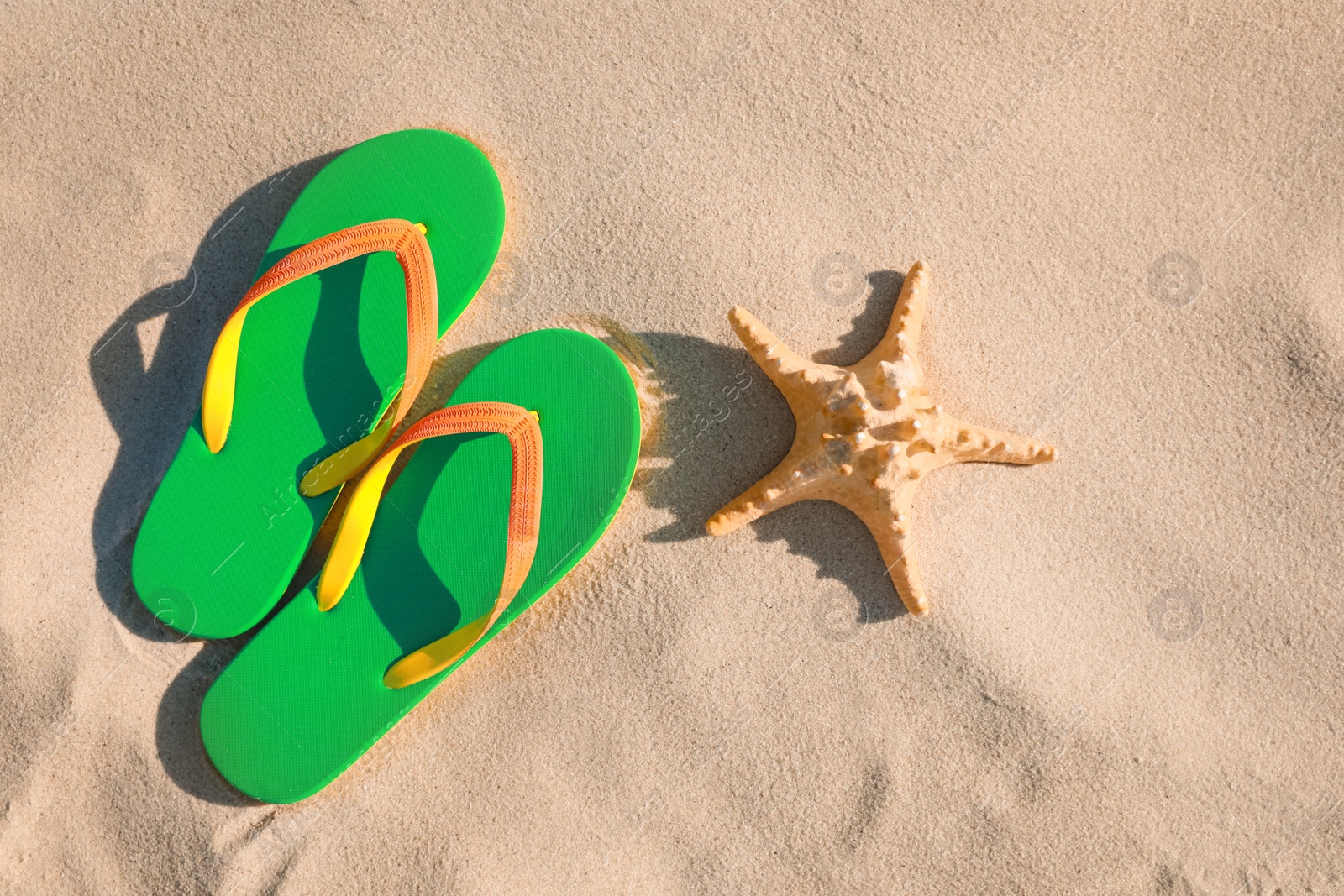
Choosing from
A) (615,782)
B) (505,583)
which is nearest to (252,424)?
(505,583)

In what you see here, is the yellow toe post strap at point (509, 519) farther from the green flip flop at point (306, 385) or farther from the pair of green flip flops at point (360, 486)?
the green flip flop at point (306, 385)

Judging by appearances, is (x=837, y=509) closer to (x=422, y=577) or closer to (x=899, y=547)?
(x=899, y=547)

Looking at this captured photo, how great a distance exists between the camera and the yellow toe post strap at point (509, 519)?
2.95m

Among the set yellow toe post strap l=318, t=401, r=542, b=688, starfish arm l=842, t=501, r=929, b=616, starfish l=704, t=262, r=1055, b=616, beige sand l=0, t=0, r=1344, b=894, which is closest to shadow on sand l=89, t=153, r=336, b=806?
beige sand l=0, t=0, r=1344, b=894

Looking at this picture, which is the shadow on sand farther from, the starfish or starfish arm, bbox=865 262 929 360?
starfish arm, bbox=865 262 929 360

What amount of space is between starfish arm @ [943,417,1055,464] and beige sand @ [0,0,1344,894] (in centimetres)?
20

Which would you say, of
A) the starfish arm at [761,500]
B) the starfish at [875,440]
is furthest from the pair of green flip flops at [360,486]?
the starfish at [875,440]

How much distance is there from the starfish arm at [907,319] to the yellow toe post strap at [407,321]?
5.72 feet

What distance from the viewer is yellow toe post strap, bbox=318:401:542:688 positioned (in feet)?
9.68

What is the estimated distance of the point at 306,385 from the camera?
3303 millimetres

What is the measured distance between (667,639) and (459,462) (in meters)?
1.12

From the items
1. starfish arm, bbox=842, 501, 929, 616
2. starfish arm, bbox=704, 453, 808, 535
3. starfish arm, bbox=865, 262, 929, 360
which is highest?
starfish arm, bbox=865, 262, 929, 360

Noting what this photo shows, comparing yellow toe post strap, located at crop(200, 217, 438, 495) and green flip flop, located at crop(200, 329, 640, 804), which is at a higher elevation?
yellow toe post strap, located at crop(200, 217, 438, 495)

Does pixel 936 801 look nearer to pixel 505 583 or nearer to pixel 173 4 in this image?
pixel 505 583
